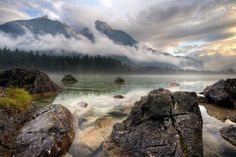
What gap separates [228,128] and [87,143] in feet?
31.2

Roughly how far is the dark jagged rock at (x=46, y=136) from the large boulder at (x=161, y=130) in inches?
95.4

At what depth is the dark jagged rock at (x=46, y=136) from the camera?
460 inches

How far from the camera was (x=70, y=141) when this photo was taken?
14.1m

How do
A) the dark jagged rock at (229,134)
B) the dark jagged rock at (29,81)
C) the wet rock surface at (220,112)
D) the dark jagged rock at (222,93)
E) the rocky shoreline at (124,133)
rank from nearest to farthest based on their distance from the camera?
the rocky shoreline at (124,133)
the dark jagged rock at (229,134)
the wet rock surface at (220,112)
the dark jagged rock at (222,93)
the dark jagged rock at (29,81)

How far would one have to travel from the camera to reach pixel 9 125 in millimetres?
12867

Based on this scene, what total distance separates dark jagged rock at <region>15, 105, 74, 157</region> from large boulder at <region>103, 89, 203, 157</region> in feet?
7.95

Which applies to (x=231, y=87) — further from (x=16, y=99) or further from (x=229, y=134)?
(x=16, y=99)

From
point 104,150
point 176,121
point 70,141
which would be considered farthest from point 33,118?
point 176,121

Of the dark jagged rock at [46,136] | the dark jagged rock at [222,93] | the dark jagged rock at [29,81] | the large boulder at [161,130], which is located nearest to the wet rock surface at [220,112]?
the dark jagged rock at [222,93]

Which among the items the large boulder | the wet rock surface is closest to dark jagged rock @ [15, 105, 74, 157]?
the large boulder

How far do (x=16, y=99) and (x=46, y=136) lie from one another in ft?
15.4

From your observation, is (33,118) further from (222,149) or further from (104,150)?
(222,149)

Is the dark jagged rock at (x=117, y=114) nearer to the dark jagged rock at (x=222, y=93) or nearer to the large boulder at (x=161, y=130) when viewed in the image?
the large boulder at (x=161, y=130)

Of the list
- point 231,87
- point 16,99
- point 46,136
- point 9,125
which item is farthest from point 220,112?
point 9,125
